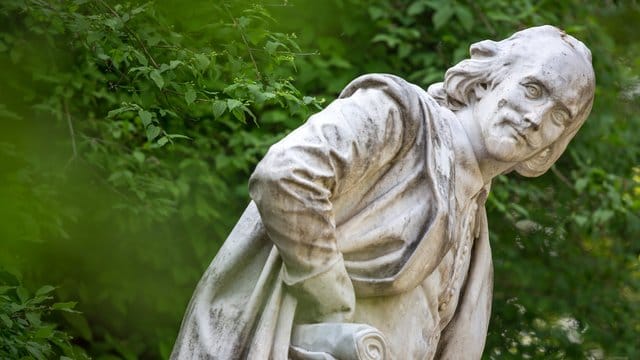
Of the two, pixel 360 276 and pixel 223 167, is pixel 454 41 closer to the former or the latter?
pixel 223 167

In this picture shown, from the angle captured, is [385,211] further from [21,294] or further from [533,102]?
[21,294]

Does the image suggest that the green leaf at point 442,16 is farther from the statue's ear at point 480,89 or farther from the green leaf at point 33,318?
the statue's ear at point 480,89

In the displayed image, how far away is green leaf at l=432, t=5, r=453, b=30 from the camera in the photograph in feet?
31.1

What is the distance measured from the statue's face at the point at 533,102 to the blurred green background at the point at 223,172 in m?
1.27

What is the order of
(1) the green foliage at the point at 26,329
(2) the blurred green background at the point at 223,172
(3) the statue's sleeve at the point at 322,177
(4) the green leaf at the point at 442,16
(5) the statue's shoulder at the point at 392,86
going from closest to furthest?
1. (3) the statue's sleeve at the point at 322,177
2. (5) the statue's shoulder at the point at 392,86
3. (1) the green foliage at the point at 26,329
4. (2) the blurred green background at the point at 223,172
5. (4) the green leaf at the point at 442,16

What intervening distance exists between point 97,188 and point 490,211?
1897mm

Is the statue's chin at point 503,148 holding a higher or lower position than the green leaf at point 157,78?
higher

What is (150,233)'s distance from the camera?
892 cm

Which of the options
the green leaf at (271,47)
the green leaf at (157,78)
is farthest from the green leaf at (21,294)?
the green leaf at (271,47)

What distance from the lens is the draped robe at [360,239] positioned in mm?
5176

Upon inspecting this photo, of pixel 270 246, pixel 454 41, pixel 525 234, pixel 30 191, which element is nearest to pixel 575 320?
pixel 525 234

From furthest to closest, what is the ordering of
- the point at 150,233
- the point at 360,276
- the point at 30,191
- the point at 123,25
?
the point at 150,233 → the point at 30,191 → the point at 123,25 → the point at 360,276

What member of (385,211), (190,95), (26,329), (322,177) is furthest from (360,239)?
(26,329)

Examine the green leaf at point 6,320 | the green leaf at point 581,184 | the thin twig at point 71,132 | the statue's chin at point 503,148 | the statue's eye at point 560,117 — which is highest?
the statue's eye at point 560,117
